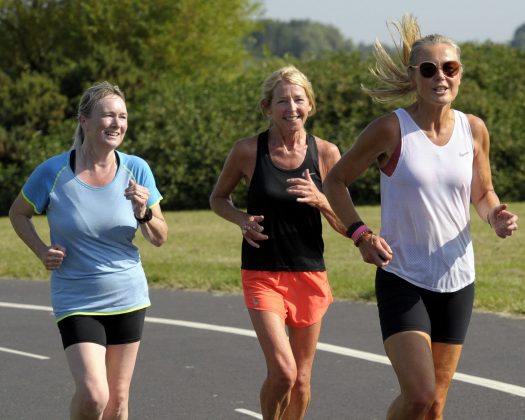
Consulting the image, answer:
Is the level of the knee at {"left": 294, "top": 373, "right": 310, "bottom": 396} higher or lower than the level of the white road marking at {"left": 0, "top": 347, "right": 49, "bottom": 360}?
higher

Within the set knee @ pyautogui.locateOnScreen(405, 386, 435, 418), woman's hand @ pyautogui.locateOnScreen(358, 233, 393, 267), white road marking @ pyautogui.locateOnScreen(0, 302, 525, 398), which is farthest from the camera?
white road marking @ pyautogui.locateOnScreen(0, 302, 525, 398)

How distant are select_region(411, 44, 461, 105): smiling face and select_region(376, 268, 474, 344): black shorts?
789 millimetres

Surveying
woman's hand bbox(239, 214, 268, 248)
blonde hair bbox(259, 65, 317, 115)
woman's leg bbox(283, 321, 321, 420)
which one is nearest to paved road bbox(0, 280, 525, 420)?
woman's leg bbox(283, 321, 321, 420)

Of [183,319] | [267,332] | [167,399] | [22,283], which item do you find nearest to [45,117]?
[22,283]

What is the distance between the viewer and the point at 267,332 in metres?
6.20

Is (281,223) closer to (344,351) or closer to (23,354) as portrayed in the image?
(344,351)

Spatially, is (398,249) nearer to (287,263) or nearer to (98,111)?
(287,263)

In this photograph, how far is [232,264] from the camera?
15.5 m

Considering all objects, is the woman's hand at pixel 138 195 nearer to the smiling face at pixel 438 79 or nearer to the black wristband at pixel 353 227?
the black wristband at pixel 353 227

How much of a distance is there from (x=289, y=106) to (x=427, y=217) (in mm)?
1400

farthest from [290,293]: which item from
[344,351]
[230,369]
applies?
[344,351]

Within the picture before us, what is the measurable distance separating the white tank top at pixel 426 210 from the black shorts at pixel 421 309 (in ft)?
0.13

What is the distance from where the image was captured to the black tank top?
20.8 ft

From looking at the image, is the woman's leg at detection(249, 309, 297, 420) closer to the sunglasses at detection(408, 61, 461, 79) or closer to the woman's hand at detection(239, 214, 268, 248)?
the woman's hand at detection(239, 214, 268, 248)
